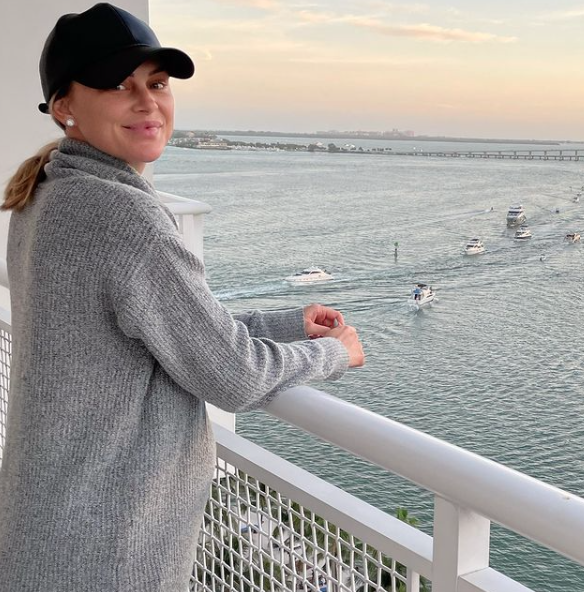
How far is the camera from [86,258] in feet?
2.86

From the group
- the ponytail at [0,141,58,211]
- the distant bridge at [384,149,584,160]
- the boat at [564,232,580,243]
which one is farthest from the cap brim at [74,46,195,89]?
the distant bridge at [384,149,584,160]

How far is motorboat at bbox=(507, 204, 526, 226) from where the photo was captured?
3992cm

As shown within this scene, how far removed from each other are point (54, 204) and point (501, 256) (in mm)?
37682

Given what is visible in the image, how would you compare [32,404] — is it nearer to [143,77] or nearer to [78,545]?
[78,545]

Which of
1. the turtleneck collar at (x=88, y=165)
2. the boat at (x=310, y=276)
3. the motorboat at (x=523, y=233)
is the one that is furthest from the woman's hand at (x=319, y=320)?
the motorboat at (x=523, y=233)

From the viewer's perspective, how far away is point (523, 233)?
127 ft

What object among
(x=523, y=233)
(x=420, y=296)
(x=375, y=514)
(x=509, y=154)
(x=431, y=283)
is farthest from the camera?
(x=509, y=154)

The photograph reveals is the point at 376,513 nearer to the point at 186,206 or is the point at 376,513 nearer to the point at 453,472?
the point at 453,472

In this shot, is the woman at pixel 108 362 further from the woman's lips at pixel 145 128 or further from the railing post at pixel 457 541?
the railing post at pixel 457 541

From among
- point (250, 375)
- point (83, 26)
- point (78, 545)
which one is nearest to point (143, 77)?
point (83, 26)

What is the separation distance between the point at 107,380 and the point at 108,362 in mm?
19

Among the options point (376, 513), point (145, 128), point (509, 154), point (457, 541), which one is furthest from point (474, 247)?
point (457, 541)

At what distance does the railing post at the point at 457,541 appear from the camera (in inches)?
28.9

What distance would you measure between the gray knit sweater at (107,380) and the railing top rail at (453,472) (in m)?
0.08
